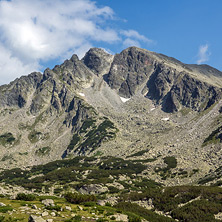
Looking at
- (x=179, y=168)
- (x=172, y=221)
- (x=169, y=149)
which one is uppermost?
(x=169, y=149)

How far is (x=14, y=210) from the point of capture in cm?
2700

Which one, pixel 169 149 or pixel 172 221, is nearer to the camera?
pixel 172 221

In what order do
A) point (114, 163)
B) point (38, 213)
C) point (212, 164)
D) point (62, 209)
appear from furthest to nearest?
point (114, 163) < point (212, 164) < point (62, 209) < point (38, 213)

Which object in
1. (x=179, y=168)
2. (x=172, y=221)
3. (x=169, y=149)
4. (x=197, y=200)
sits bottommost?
(x=172, y=221)

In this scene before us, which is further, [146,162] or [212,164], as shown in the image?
[146,162]

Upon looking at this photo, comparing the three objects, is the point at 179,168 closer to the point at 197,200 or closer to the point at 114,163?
the point at 114,163

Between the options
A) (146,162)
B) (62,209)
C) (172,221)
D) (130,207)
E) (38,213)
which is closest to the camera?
(38,213)

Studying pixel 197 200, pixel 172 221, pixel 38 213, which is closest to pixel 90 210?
pixel 38 213

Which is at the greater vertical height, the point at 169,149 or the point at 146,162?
the point at 169,149

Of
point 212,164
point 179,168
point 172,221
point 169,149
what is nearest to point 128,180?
point 179,168

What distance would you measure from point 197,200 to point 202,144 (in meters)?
113

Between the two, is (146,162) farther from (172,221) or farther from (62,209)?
(62,209)

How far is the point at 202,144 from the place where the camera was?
160m

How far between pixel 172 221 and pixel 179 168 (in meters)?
86.6
